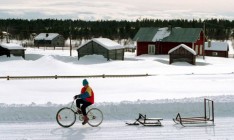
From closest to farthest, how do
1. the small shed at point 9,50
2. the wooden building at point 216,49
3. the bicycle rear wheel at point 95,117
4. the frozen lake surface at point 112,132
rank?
the frozen lake surface at point 112,132
the bicycle rear wheel at point 95,117
the small shed at point 9,50
the wooden building at point 216,49

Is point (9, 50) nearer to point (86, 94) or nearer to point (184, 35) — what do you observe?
point (184, 35)

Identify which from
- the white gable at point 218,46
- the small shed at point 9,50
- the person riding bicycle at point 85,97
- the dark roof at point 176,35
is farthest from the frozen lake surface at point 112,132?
the white gable at point 218,46

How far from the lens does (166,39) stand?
205 feet

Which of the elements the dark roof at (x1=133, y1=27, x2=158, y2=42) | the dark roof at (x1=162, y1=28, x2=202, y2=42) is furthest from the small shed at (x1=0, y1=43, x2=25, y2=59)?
the dark roof at (x1=162, y1=28, x2=202, y2=42)

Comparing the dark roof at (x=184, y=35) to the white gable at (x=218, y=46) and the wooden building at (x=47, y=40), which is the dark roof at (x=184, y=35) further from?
the wooden building at (x=47, y=40)

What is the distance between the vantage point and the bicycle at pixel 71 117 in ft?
39.8

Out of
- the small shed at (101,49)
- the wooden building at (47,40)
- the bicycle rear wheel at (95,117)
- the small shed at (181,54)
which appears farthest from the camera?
the wooden building at (47,40)

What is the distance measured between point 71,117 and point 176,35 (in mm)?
52891

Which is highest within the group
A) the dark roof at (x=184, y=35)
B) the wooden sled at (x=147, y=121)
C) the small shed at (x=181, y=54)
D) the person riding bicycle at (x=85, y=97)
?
the dark roof at (x=184, y=35)

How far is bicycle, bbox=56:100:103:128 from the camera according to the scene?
1213cm

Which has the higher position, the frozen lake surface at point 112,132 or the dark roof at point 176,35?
the dark roof at point 176,35

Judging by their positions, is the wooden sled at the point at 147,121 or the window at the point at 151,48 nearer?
the wooden sled at the point at 147,121

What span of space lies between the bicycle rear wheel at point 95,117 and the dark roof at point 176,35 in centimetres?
5068

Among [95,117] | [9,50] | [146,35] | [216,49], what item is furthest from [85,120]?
[216,49]
